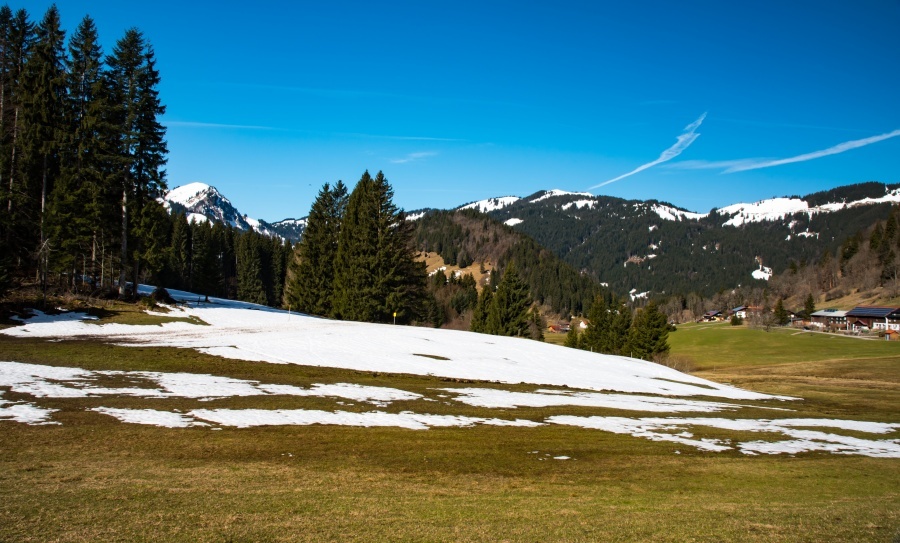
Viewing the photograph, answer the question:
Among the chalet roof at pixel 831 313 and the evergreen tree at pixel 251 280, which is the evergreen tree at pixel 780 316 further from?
the evergreen tree at pixel 251 280

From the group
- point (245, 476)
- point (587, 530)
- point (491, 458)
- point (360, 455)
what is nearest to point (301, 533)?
point (245, 476)

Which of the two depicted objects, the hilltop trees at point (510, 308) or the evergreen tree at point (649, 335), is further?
the evergreen tree at point (649, 335)

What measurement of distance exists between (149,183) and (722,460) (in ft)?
159

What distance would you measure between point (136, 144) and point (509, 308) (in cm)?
4875

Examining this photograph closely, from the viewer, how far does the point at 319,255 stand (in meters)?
65.2

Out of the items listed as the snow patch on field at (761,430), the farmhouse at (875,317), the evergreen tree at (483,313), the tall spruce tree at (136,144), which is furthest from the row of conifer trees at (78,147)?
the farmhouse at (875,317)

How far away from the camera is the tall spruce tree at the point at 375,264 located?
58.6 m

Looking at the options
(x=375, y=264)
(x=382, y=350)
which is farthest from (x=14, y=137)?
(x=382, y=350)

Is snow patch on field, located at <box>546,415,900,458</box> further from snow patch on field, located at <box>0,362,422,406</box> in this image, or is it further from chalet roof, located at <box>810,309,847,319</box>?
chalet roof, located at <box>810,309,847,319</box>

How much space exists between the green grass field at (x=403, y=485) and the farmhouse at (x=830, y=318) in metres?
154

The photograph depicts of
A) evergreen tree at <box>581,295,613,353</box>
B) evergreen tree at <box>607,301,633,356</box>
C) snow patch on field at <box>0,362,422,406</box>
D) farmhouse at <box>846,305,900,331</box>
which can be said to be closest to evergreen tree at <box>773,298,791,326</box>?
farmhouse at <box>846,305,900,331</box>

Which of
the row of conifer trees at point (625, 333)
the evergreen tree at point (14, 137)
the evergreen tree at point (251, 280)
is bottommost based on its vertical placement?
the row of conifer trees at point (625, 333)

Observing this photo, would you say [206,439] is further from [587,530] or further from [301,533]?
[587,530]

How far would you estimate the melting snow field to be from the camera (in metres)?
18.5
